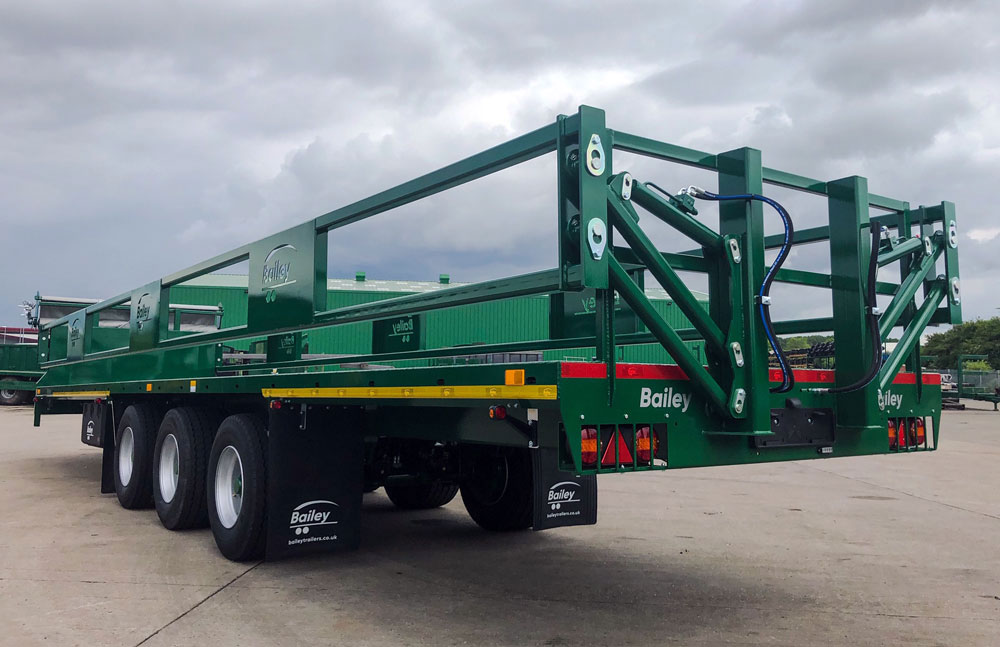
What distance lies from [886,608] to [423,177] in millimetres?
3708

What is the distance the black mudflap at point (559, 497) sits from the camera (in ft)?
18.4

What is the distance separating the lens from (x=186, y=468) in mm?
6836

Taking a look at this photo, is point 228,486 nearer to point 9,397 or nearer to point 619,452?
point 619,452

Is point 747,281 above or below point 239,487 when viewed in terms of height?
above

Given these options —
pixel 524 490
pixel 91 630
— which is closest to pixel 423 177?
pixel 91 630

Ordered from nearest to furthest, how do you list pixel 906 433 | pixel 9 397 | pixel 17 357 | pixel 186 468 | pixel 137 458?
1. pixel 906 433
2. pixel 186 468
3. pixel 137 458
4. pixel 17 357
5. pixel 9 397

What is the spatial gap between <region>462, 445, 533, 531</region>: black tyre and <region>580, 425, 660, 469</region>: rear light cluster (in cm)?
290

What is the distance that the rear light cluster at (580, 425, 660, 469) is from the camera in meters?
3.61

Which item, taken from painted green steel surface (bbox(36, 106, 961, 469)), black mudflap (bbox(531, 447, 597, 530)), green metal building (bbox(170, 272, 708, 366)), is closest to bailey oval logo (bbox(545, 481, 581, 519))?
black mudflap (bbox(531, 447, 597, 530))

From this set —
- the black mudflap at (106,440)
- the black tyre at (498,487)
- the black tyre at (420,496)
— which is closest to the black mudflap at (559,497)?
the black tyre at (498,487)

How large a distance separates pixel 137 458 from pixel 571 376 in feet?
19.6

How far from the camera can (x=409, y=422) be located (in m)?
5.06

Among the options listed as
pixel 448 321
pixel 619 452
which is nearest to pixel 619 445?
pixel 619 452

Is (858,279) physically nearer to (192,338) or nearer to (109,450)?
(192,338)
